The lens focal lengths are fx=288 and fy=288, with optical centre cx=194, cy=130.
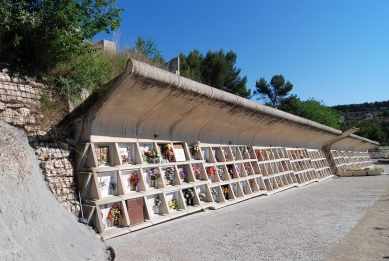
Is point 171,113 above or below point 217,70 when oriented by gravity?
below

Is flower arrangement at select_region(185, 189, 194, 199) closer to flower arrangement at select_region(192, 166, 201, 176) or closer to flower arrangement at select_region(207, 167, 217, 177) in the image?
flower arrangement at select_region(192, 166, 201, 176)

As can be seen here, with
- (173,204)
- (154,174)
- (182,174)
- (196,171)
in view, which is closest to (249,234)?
(173,204)

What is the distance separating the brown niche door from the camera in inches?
215

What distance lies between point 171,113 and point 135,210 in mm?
2365

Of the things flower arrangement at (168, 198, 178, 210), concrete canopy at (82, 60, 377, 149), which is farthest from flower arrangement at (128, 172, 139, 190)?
flower arrangement at (168, 198, 178, 210)

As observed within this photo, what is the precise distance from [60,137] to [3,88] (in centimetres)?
123

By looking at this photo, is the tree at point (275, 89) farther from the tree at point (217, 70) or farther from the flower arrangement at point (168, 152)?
the flower arrangement at point (168, 152)

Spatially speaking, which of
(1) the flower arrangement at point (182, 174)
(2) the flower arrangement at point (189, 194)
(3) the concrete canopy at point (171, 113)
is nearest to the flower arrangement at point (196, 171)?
(1) the flower arrangement at point (182, 174)

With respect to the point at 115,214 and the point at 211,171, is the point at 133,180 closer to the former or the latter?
the point at 115,214

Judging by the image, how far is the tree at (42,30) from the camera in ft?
17.5

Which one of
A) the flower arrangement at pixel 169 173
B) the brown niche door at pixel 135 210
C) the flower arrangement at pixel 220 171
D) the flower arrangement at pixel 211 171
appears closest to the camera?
the brown niche door at pixel 135 210

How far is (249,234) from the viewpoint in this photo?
16.7 ft

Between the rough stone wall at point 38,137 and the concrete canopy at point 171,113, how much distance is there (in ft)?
1.90

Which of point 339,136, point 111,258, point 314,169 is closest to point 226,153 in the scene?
point 111,258
